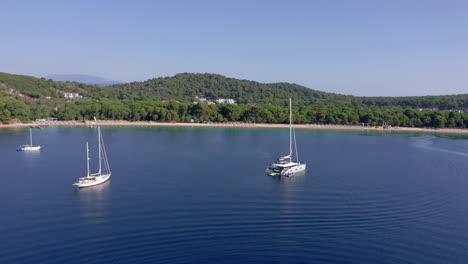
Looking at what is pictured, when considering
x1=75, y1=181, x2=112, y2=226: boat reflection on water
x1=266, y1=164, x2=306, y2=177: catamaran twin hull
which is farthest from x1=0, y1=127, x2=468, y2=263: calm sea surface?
x1=266, y1=164, x2=306, y2=177: catamaran twin hull

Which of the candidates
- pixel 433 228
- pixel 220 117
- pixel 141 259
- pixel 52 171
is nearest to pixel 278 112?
pixel 220 117

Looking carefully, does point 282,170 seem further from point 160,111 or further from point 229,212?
point 160,111

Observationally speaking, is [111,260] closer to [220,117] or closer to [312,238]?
[312,238]

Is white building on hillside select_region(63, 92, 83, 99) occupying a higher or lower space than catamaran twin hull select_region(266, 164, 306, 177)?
higher

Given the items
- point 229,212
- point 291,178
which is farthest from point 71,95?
point 229,212

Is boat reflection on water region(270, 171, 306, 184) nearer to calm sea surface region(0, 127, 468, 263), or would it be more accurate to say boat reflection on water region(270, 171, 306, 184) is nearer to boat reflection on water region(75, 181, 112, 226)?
calm sea surface region(0, 127, 468, 263)
